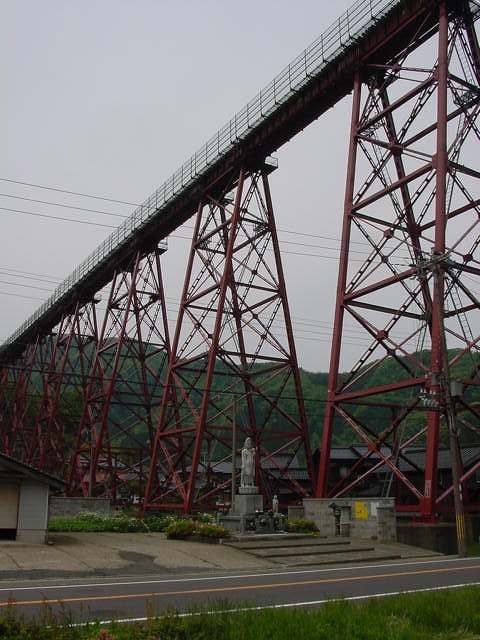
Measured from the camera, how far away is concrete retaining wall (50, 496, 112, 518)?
26.7 m

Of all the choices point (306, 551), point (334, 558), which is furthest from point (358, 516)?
point (334, 558)

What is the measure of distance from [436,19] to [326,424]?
13.1 m

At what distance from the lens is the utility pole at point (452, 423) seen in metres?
16.4

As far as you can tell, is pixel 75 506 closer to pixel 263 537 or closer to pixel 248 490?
pixel 248 490

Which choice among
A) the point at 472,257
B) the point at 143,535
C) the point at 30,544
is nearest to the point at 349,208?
the point at 472,257

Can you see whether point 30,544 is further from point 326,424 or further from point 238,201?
point 238,201

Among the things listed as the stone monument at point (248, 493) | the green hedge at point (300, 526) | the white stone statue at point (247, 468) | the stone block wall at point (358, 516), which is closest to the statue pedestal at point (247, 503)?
the stone monument at point (248, 493)

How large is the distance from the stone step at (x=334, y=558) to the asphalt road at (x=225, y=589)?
1600 mm

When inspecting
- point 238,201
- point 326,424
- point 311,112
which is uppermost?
point 311,112

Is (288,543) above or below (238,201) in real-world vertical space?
below

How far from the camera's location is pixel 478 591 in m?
8.22

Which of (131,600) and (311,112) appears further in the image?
(311,112)

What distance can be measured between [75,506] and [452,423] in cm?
1655

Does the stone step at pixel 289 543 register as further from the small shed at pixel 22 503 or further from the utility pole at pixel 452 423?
the small shed at pixel 22 503
